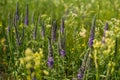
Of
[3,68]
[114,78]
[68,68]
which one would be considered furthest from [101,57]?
[3,68]

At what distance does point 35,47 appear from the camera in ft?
11.4

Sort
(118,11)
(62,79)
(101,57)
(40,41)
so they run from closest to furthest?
(101,57), (62,79), (40,41), (118,11)

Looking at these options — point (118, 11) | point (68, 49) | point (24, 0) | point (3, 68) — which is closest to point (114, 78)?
point (68, 49)

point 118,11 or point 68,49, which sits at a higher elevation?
point 118,11

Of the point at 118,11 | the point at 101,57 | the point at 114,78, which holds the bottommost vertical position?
the point at 114,78

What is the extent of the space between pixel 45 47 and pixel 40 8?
10.8ft

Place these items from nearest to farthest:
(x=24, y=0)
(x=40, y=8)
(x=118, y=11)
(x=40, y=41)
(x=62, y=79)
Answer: (x=62, y=79), (x=40, y=41), (x=118, y=11), (x=40, y=8), (x=24, y=0)

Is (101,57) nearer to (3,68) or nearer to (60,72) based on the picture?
(60,72)

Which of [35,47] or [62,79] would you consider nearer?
[62,79]

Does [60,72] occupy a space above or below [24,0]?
below

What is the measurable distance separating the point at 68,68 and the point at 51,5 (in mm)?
3910

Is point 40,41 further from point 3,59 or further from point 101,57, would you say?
point 101,57

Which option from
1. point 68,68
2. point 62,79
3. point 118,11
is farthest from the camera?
point 118,11

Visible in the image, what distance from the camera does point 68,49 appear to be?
12.1 ft
